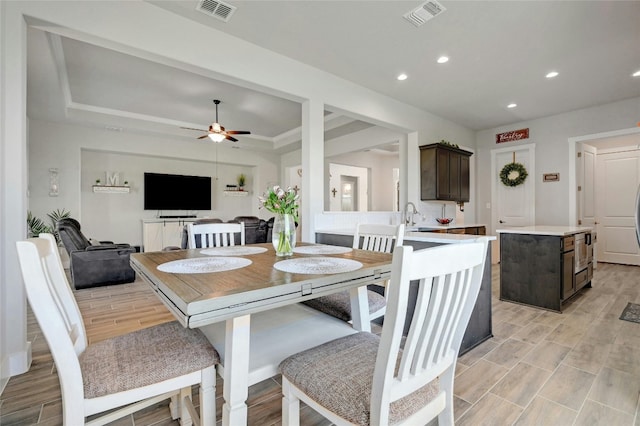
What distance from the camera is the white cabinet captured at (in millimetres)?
6391

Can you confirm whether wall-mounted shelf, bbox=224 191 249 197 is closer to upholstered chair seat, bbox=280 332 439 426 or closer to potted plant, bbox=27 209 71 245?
potted plant, bbox=27 209 71 245

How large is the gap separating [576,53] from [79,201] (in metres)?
7.78

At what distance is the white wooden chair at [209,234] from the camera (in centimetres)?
235

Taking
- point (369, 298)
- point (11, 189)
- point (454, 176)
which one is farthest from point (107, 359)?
point (454, 176)

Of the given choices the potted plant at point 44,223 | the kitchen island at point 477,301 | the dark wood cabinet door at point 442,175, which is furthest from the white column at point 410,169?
the potted plant at point 44,223

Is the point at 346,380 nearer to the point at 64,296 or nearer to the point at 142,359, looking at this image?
the point at 142,359

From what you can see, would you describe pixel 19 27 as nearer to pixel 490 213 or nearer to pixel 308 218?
pixel 308 218

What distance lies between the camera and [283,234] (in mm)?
1785

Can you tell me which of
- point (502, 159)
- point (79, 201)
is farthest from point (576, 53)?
point (79, 201)

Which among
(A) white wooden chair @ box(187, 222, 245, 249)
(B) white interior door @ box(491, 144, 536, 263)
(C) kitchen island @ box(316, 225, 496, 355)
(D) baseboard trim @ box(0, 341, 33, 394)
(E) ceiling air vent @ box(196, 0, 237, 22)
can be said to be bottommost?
(D) baseboard trim @ box(0, 341, 33, 394)

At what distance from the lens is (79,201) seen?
18.2 feet

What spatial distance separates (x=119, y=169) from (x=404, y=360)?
7.37 meters

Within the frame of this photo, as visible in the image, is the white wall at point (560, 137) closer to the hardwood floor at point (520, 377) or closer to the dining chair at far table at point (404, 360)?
the hardwood floor at point (520, 377)

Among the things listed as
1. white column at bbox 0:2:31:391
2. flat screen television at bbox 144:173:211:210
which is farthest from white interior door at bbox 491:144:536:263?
flat screen television at bbox 144:173:211:210
